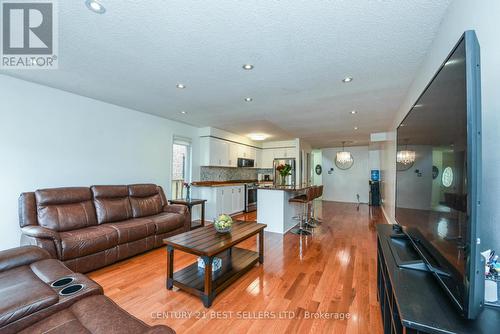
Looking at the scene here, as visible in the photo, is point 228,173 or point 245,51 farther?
point 228,173

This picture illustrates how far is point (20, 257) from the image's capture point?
1.75m

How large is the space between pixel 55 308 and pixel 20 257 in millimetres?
963

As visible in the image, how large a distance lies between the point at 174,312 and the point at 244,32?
8.46ft

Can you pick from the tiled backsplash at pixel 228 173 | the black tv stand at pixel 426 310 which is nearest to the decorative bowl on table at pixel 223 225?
the black tv stand at pixel 426 310

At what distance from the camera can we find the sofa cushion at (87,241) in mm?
2432

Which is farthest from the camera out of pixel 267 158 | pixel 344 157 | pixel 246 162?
pixel 344 157

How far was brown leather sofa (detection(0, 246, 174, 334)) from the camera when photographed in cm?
107

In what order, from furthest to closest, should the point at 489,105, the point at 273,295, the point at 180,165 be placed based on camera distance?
the point at 180,165
the point at 273,295
the point at 489,105

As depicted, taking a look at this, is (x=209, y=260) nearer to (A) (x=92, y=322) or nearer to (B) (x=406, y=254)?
(A) (x=92, y=322)

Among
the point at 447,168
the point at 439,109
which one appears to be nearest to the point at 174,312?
the point at 447,168

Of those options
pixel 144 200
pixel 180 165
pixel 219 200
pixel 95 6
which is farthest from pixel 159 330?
pixel 180 165

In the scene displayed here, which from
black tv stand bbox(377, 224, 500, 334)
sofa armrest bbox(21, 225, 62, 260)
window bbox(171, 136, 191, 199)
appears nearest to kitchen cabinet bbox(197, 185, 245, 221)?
window bbox(171, 136, 191, 199)

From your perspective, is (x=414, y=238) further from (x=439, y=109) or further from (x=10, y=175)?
(x=10, y=175)

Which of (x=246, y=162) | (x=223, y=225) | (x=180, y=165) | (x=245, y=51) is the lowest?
(x=223, y=225)
